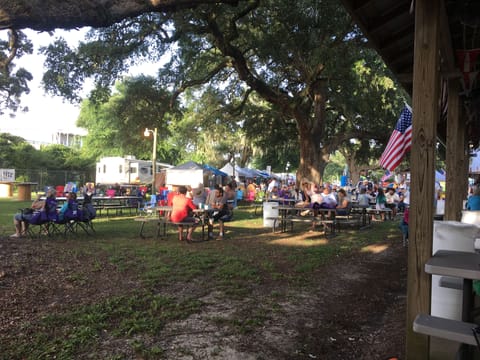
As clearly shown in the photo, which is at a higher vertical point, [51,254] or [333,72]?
[333,72]

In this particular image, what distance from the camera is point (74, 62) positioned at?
12953 millimetres

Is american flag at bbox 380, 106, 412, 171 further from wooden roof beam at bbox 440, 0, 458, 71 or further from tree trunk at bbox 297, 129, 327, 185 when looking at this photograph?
tree trunk at bbox 297, 129, 327, 185

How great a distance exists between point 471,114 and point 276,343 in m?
5.81

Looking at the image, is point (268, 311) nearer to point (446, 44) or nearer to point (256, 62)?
point (446, 44)

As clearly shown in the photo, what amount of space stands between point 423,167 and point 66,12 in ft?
13.8

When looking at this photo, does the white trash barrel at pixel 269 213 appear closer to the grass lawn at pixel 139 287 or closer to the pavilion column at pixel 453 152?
the grass lawn at pixel 139 287

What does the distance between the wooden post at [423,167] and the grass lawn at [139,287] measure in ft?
4.24

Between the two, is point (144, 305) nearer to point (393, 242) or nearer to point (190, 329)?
point (190, 329)

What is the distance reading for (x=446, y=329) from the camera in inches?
98.1

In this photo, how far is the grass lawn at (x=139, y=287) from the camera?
3625 mm

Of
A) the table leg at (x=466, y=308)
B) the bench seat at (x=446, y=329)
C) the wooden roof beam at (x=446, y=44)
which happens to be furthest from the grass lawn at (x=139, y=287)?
the wooden roof beam at (x=446, y=44)

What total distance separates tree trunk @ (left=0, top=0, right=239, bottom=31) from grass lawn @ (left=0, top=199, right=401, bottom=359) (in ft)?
10.5

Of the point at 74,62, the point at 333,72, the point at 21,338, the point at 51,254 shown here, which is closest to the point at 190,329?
the point at 21,338

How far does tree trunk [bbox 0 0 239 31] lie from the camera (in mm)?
4285
